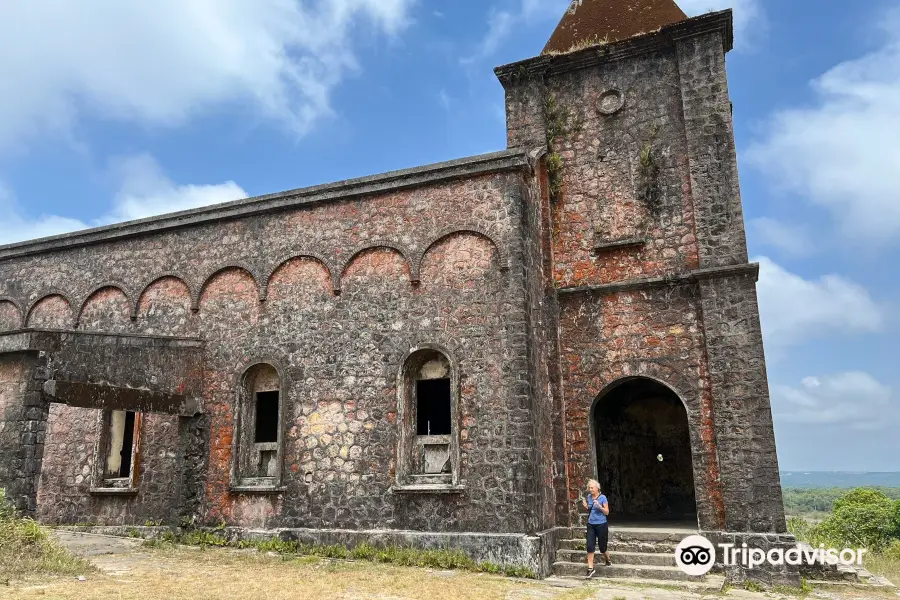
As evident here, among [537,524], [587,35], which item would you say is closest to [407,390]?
[537,524]

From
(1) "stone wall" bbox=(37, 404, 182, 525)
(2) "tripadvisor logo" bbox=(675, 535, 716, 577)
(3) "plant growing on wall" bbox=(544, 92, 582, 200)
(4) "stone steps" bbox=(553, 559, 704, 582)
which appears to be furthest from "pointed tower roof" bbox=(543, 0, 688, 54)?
Answer: (1) "stone wall" bbox=(37, 404, 182, 525)

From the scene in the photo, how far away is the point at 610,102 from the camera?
12836mm

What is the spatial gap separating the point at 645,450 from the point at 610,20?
9.72 m

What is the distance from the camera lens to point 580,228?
1248 cm

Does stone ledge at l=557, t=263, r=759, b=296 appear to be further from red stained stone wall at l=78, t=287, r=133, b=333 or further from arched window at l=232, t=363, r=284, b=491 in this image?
red stained stone wall at l=78, t=287, r=133, b=333

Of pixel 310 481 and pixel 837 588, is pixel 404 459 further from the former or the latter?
pixel 837 588

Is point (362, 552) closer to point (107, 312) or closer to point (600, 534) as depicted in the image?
point (600, 534)

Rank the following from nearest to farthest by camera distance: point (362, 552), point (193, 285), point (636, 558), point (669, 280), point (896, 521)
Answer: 1. point (636, 558)
2. point (362, 552)
3. point (669, 280)
4. point (193, 285)
5. point (896, 521)

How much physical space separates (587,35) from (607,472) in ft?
29.4

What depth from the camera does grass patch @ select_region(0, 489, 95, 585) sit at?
8.04 m

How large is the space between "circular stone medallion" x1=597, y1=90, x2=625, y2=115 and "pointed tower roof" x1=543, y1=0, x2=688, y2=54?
104cm

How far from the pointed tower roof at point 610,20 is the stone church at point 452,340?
0.08 meters

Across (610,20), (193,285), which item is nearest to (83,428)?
(193,285)

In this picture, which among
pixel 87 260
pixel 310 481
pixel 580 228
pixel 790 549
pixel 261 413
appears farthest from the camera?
pixel 87 260
